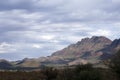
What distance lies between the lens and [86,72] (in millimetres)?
46625

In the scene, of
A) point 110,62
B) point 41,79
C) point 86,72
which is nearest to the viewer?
point 86,72

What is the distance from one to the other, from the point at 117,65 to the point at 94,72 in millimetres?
3723

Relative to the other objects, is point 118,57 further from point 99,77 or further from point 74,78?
point 74,78

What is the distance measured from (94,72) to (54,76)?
14395mm

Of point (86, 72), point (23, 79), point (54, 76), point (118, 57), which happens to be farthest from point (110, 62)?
point (23, 79)

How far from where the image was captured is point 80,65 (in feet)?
173

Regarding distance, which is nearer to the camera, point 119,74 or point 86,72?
point 86,72

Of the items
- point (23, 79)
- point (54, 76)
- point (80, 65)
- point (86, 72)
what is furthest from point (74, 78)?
point (23, 79)

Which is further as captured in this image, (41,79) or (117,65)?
(41,79)

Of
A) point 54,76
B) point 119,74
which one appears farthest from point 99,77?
point 54,76

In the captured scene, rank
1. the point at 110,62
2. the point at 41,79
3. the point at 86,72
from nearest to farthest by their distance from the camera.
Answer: the point at 86,72 → the point at 110,62 → the point at 41,79

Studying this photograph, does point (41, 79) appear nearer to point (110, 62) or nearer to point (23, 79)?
point (23, 79)

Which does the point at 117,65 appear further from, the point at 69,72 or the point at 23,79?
the point at 23,79

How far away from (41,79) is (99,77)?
15.8 metres
